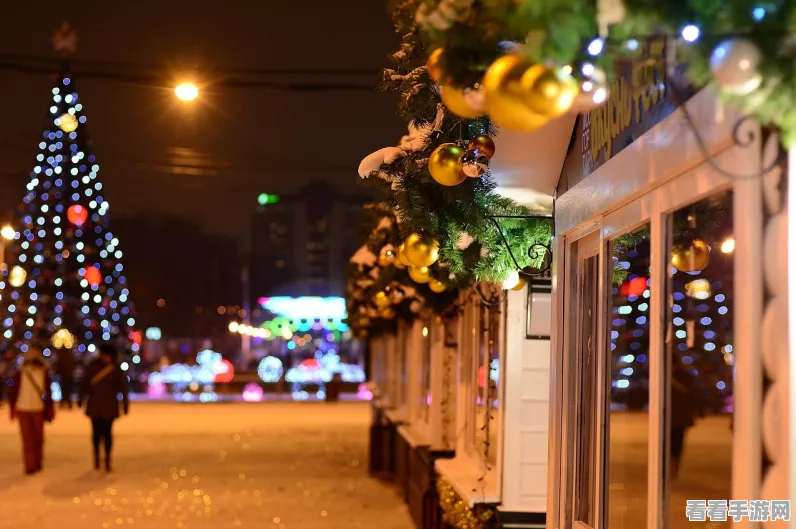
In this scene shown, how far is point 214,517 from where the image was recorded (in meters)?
10.7

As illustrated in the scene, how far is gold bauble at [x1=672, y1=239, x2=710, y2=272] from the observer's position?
322cm

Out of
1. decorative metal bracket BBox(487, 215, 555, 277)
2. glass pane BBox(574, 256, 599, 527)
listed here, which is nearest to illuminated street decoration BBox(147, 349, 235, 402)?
decorative metal bracket BBox(487, 215, 555, 277)

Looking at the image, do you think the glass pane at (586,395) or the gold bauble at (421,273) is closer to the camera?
the glass pane at (586,395)

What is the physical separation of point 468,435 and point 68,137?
1023 inches

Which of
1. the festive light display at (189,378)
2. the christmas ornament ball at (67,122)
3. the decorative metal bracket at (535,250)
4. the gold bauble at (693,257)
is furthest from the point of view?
the festive light display at (189,378)

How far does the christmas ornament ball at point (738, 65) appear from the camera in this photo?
241cm

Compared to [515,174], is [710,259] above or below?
below

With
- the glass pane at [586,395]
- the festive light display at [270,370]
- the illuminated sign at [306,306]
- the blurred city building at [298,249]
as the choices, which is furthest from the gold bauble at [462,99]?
the blurred city building at [298,249]

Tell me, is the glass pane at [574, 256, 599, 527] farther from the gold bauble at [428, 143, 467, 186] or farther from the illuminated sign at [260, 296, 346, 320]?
the illuminated sign at [260, 296, 346, 320]

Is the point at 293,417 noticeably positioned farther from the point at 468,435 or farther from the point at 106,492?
A: the point at 468,435

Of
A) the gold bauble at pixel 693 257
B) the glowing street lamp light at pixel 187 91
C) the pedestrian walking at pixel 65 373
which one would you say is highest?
the glowing street lamp light at pixel 187 91

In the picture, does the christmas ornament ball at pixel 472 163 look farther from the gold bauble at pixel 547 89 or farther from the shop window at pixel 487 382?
the shop window at pixel 487 382

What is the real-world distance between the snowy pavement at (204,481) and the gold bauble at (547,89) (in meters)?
8.26

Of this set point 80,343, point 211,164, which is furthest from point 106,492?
point 80,343
